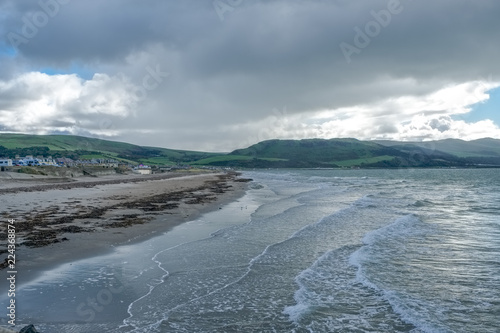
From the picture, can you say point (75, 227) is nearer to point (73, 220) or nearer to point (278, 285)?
point (73, 220)

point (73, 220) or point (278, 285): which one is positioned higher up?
point (73, 220)

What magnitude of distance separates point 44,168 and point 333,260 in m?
86.1

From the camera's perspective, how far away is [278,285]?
40.9ft

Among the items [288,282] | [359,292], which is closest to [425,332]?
[359,292]

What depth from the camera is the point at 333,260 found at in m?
15.9

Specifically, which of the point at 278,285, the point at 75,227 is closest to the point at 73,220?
the point at 75,227

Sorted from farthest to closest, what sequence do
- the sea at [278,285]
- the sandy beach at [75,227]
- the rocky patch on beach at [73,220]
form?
the rocky patch on beach at [73,220]
the sandy beach at [75,227]
the sea at [278,285]

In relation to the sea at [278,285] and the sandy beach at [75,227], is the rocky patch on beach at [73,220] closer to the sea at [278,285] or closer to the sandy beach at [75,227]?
the sandy beach at [75,227]

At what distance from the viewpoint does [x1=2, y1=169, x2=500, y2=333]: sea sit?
9.41 meters

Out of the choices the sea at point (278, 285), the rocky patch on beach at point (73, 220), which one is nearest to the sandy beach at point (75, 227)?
the rocky patch on beach at point (73, 220)

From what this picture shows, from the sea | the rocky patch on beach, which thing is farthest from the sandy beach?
the sea

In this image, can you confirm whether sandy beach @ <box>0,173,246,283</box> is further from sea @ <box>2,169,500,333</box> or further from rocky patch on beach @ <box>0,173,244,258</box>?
sea @ <box>2,169,500,333</box>

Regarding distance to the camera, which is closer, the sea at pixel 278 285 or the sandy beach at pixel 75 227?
the sea at pixel 278 285

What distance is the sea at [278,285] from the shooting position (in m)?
9.41
